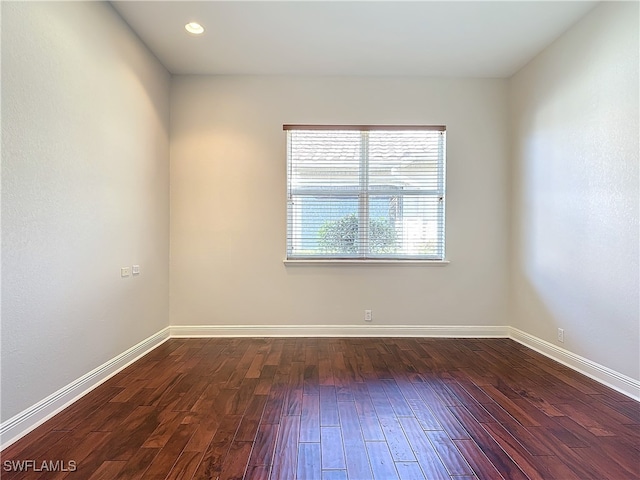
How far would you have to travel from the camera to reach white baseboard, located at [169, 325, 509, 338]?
11.7 ft

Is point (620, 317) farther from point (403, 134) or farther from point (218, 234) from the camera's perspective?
point (218, 234)

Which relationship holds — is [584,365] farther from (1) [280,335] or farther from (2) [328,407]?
(1) [280,335]

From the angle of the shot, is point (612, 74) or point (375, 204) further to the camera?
point (375, 204)

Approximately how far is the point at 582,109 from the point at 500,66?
3.50 ft

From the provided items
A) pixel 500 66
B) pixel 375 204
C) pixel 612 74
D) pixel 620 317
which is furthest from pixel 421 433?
pixel 500 66

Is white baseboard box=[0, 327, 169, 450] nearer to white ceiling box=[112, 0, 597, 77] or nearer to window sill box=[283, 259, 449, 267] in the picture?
window sill box=[283, 259, 449, 267]

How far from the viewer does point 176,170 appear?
355cm

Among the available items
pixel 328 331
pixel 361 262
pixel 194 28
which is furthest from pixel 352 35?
pixel 328 331

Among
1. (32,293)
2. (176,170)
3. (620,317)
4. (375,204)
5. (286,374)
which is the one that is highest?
(176,170)

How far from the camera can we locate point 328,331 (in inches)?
141

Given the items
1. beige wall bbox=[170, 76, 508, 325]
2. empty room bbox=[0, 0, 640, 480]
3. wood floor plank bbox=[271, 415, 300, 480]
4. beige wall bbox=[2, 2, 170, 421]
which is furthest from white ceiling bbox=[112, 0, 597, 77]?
wood floor plank bbox=[271, 415, 300, 480]

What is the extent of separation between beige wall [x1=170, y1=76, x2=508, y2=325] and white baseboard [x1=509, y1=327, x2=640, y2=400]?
387mm

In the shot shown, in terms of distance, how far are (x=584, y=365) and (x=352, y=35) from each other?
11.5ft

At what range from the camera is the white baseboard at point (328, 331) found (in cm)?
357
